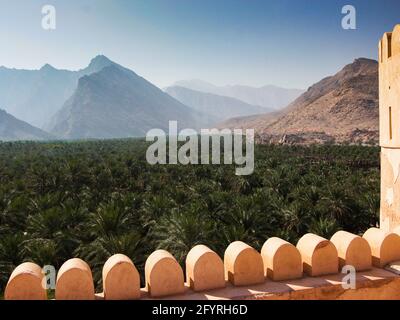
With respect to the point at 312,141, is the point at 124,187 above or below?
below

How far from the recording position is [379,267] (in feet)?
11.3

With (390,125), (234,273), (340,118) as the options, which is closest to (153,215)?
(390,125)

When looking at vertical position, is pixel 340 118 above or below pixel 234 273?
above

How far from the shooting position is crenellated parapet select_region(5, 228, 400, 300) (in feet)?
9.09

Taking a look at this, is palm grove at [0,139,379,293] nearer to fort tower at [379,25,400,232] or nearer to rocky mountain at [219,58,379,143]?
fort tower at [379,25,400,232]

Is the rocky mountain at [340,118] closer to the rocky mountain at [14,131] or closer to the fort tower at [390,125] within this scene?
the fort tower at [390,125]

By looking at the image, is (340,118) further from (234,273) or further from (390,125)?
→ (234,273)

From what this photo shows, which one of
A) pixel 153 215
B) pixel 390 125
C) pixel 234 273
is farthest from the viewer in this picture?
pixel 153 215

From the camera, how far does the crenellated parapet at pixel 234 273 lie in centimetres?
277

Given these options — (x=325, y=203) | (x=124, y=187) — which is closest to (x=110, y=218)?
(x=325, y=203)

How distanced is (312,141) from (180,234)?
6418 centimetres

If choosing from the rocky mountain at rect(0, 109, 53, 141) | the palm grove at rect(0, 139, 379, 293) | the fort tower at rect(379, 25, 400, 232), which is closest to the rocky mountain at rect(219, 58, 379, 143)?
the palm grove at rect(0, 139, 379, 293)

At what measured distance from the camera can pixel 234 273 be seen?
10.1 ft

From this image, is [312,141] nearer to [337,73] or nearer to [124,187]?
[124,187]
